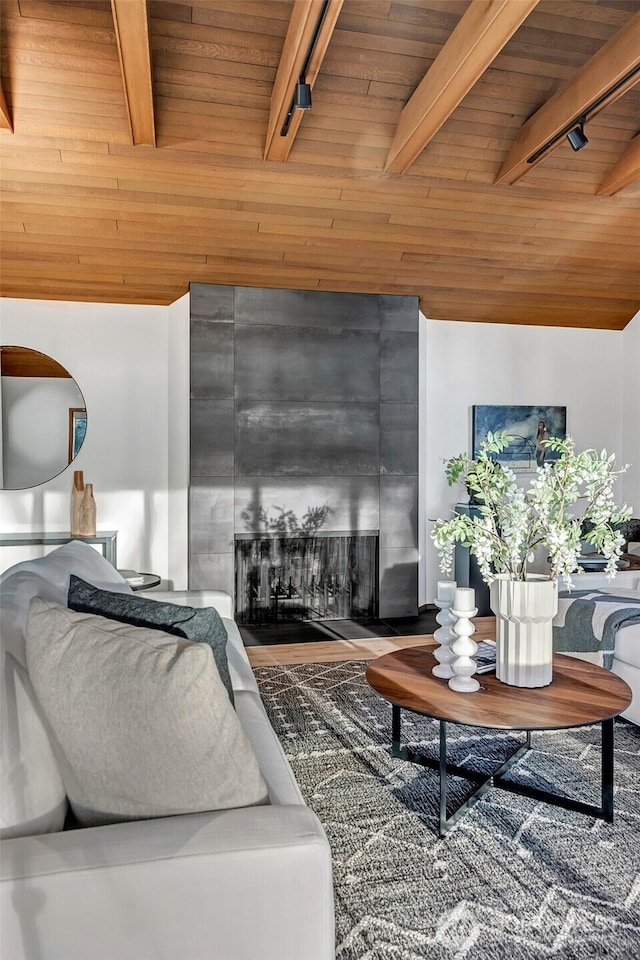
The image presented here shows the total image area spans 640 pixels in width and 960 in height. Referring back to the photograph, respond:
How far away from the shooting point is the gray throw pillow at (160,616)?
174 cm

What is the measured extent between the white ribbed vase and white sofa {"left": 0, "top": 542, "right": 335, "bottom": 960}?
133 cm

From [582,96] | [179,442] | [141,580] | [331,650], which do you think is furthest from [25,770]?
[179,442]

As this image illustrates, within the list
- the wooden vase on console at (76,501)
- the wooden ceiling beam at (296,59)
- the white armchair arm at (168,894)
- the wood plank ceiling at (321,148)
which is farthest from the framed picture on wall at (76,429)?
the white armchair arm at (168,894)

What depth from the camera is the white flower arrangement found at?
2334 millimetres

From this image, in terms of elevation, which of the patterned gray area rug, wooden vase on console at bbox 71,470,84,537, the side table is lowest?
the patterned gray area rug

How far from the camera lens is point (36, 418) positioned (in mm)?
5250

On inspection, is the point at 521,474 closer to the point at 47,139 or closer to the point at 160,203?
the point at 160,203

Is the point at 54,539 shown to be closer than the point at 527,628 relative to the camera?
No

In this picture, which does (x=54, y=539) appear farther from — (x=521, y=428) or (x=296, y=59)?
(x=521, y=428)

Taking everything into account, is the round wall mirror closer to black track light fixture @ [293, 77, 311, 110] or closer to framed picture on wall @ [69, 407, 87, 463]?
framed picture on wall @ [69, 407, 87, 463]

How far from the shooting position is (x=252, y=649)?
461 cm

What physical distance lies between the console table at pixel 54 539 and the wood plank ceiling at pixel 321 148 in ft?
5.88

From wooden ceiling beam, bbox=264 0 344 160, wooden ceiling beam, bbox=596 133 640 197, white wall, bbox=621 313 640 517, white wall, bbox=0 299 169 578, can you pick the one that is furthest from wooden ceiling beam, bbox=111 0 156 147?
white wall, bbox=621 313 640 517

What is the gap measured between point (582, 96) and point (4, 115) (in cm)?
293
